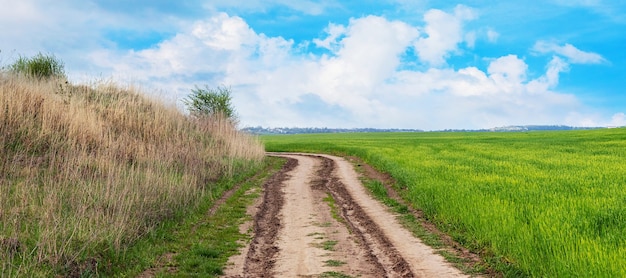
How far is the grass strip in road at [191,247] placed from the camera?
9008 millimetres

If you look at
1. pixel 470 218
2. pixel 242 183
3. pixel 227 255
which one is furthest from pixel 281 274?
pixel 242 183

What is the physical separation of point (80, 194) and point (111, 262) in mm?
3787

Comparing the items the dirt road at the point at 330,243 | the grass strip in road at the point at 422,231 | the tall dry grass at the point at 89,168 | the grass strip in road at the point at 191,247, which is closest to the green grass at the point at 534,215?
the grass strip in road at the point at 422,231

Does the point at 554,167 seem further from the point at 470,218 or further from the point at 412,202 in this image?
the point at 470,218

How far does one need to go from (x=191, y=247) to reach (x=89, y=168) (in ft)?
22.9

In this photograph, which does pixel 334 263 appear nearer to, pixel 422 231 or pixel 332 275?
pixel 332 275

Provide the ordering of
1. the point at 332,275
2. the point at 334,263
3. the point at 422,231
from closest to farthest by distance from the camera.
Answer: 1. the point at 332,275
2. the point at 334,263
3. the point at 422,231

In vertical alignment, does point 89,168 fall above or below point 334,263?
above

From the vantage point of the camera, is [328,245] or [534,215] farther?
[328,245]

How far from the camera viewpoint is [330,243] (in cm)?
1073

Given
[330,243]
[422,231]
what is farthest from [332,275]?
[422,231]

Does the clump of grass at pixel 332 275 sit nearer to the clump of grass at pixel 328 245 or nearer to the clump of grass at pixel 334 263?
the clump of grass at pixel 334 263

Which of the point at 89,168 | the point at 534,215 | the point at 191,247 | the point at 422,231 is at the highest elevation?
the point at 89,168

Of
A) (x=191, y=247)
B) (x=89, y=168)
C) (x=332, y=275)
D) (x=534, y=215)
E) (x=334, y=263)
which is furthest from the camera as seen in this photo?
(x=89, y=168)
